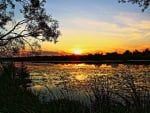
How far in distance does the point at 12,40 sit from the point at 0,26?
76.1 inches

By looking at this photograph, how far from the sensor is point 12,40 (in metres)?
35.2

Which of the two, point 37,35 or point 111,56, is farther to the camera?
point 111,56

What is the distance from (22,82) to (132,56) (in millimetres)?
110059

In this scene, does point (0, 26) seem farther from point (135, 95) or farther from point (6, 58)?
point (135, 95)

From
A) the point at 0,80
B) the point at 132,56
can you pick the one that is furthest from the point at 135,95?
the point at 132,56

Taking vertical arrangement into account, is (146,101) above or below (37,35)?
below

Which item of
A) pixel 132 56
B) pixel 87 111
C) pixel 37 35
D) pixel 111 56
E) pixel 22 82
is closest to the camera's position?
pixel 87 111

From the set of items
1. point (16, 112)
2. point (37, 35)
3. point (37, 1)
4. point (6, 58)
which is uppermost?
point (37, 1)

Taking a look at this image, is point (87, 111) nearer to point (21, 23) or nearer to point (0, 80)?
point (0, 80)

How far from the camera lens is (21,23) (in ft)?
118

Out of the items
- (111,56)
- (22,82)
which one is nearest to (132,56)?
(111,56)

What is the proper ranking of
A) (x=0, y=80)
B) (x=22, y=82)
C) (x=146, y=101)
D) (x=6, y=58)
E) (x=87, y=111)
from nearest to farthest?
(x=146, y=101)
(x=87, y=111)
(x=0, y=80)
(x=22, y=82)
(x=6, y=58)

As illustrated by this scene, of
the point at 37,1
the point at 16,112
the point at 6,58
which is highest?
→ the point at 37,1

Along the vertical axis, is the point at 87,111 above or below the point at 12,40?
below
